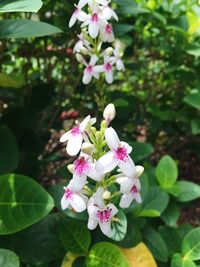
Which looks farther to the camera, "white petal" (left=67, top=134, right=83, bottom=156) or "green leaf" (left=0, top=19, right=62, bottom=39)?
"green leaf" (left=0, top=19, right=62, bottom=39)

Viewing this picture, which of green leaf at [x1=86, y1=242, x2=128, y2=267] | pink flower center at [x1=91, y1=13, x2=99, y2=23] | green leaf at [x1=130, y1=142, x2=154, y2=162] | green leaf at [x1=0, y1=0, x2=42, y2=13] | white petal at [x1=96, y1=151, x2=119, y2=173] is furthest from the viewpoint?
green leaf at [x1=130, y1=142, x2=154, y2=162]

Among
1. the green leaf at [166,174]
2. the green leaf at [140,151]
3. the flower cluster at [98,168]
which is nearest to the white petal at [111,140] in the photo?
the flower cluster at [98,168]

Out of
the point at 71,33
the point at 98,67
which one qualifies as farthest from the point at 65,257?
the point at 71,33

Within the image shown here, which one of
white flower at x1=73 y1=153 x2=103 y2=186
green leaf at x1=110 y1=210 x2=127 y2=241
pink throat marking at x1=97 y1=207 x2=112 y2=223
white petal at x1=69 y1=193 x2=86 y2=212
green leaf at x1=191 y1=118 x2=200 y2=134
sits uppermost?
white flower at x1=73 y1=153 x2=103 y2=186

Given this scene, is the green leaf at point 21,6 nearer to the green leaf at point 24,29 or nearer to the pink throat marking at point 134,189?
the green leaf at point 24,29

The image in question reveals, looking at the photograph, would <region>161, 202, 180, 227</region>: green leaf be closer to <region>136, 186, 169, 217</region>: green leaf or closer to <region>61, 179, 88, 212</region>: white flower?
<region>136, 186, 169, 217</region>: green leaf

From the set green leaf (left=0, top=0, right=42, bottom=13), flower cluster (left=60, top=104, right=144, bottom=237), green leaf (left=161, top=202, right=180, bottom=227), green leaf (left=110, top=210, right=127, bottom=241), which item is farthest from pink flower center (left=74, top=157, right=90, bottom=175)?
green leaf (left=161, top=202, right=180, bottom=227)

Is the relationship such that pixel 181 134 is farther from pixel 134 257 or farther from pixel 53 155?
pixel 134 257

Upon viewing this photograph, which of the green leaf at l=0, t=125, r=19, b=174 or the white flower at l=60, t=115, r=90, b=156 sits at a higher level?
the white flower at l=60, t=115, r=90, b=156
